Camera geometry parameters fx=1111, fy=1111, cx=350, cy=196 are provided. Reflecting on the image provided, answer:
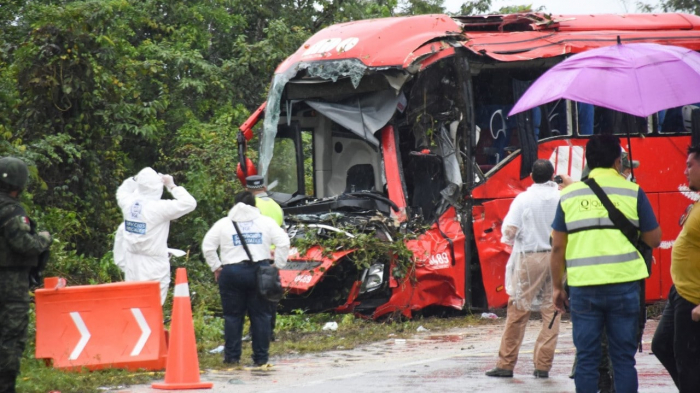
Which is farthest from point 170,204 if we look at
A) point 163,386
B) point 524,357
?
point 524,357

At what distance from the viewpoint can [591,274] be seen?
259 inches

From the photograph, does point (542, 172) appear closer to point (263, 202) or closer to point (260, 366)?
point (260, 366)

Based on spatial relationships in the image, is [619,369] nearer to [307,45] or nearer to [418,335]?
[418,335]

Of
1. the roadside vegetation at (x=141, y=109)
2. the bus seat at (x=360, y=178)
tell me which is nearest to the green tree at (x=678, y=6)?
the roadside vegetation at (x=141, y=109)

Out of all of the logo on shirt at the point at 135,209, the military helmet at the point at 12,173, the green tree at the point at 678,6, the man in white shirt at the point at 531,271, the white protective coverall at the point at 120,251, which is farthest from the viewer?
the green tree at the point at 678,6

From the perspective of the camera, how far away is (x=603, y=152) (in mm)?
6789

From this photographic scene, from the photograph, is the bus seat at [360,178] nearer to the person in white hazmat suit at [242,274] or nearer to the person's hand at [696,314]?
the person in white hazmat suit at [242,274]

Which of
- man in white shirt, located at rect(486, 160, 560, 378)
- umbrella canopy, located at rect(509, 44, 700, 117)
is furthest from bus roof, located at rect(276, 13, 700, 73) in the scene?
umbrella canopy, located at rect(509, 44, 700, 117)

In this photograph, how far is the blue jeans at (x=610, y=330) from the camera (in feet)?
21.6

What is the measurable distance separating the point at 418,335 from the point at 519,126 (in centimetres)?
304

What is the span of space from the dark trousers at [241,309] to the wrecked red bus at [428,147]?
2.43 metres

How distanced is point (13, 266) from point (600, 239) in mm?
3768

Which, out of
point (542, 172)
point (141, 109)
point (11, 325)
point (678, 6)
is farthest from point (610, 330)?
point (678, 6)

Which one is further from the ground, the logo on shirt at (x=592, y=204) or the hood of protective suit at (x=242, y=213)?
the logo on shirt at (x=592, y=204)
